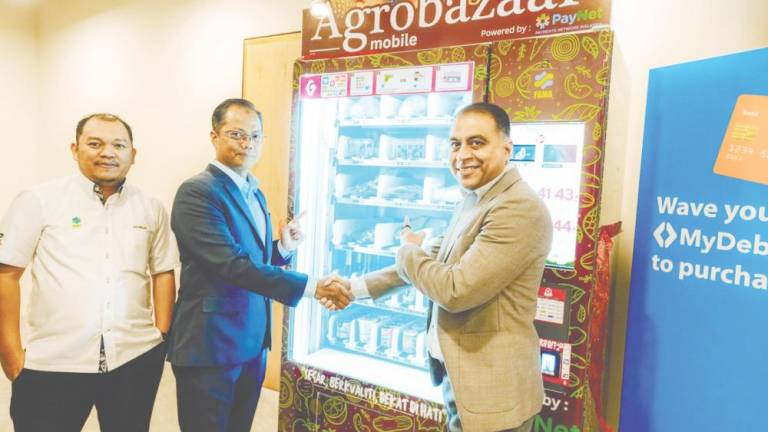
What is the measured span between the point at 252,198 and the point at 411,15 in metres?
1.06

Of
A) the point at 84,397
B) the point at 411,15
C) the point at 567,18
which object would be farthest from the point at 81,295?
the point at 567,18

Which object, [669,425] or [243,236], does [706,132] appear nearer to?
[669,425]

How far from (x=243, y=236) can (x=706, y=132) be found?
1.72 m

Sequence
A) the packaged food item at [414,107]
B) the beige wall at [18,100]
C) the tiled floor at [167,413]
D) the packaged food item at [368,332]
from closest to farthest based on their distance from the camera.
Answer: the packaged food item at [414,107] → the packaged food item at [368,332] → the tiled floor at [167,413] → the beige wall at [18,100]

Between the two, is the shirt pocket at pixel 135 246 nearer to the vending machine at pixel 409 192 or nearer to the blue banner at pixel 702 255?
the vending machine at pixel 409 192

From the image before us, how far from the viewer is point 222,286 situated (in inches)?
76.7

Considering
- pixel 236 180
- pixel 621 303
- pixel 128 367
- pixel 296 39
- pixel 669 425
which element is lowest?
pixel 669 425

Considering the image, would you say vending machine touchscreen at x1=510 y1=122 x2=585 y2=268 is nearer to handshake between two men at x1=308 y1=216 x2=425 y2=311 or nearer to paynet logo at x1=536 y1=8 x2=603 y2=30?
paynet logo at x1=536 y1=8 x2=603 y2=30

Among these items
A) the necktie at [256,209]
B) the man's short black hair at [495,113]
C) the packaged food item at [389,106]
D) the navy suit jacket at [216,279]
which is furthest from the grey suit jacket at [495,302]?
the packaged food item at [389,106]

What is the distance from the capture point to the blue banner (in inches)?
61.9

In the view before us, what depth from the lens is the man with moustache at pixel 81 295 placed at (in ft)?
5.54

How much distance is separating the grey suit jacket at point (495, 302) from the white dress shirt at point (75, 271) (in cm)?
106

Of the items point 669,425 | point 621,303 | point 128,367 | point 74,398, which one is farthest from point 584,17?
point 74,398

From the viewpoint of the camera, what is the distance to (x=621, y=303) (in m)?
2.45
